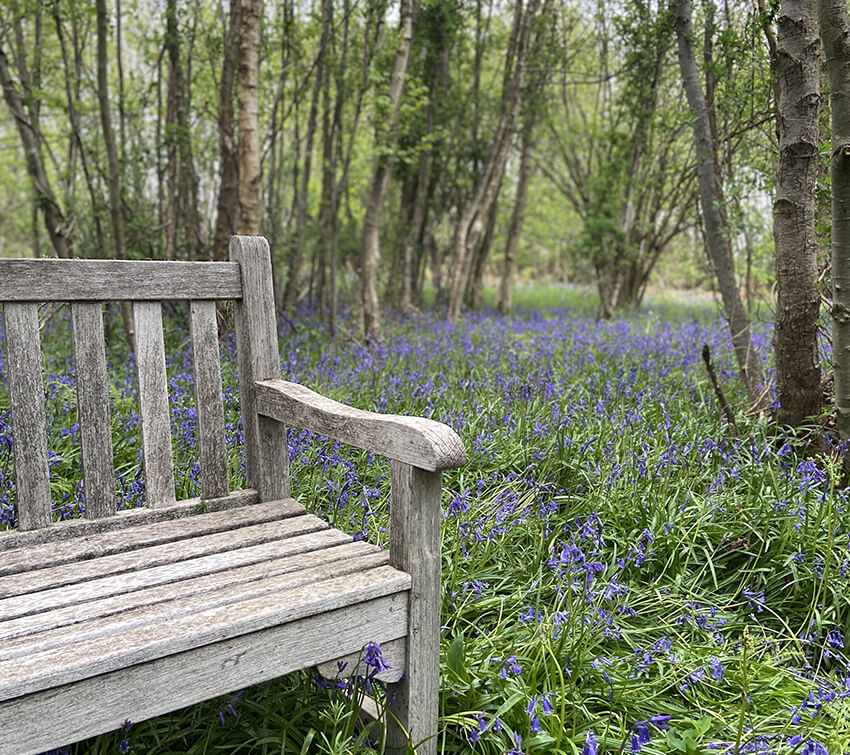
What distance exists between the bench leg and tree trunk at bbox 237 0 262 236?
12.2ft

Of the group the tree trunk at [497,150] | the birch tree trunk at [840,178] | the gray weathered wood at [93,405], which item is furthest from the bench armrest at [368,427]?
the tree trunk at [497,150]

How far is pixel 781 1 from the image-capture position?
3.38 meters

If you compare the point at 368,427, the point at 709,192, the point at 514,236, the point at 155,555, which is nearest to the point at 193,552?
the point at 155,555

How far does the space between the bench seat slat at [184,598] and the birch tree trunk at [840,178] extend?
8.13 ft

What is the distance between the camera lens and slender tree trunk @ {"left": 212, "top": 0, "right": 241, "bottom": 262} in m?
5.83

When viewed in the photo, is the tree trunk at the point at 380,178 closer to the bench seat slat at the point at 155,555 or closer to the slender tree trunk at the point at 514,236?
the bench seat slat at the point at 155,555

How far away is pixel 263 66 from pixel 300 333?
5499 mm

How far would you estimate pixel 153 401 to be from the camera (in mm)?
2035

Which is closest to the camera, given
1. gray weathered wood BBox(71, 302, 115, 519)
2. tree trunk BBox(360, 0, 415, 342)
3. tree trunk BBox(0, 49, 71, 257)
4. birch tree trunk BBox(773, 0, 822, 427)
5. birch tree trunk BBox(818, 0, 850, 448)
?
gray weathered wood BBox(71, 302, 115, 519)

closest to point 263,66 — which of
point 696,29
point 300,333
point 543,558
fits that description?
point 300,333

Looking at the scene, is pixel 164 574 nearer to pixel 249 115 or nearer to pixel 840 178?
pixel 840 178

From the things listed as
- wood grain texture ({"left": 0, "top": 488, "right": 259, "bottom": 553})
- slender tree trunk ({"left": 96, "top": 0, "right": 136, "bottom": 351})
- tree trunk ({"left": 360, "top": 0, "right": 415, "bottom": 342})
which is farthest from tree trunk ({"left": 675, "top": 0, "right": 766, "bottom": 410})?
slender tree trunk ({"left": 96, "top": 0, "right": 136, "bottom": 351})

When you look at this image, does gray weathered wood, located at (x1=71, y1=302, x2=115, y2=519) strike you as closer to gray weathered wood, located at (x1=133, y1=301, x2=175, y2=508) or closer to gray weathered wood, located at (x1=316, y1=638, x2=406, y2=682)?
gray weathered wood, located at (x1=133, y1=301, x2=175, y2=508)

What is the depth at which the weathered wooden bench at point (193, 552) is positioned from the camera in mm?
1361
